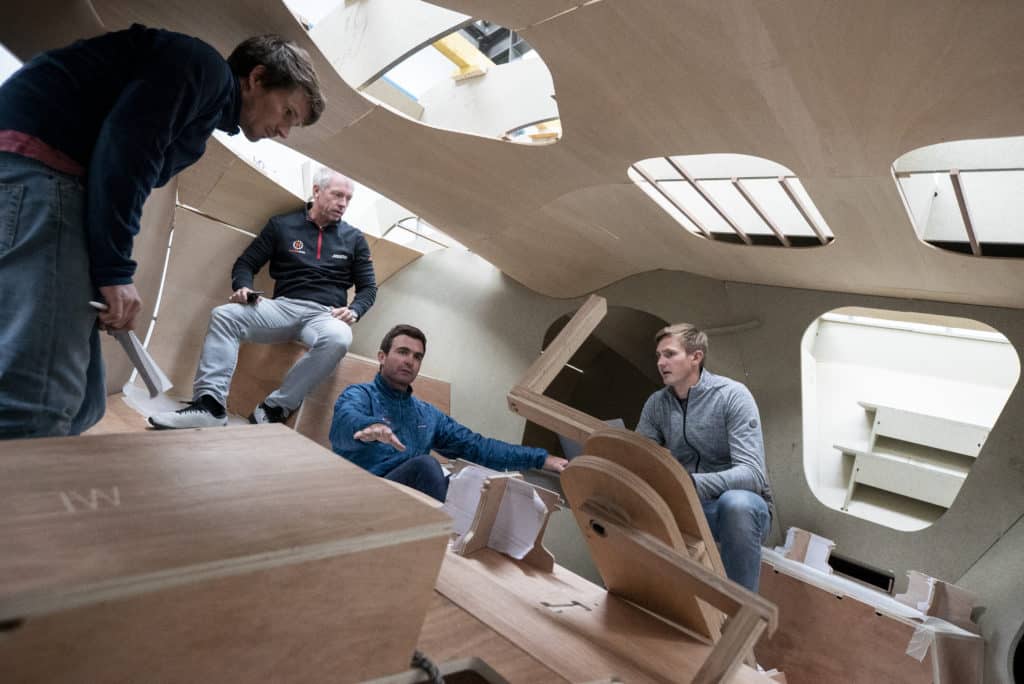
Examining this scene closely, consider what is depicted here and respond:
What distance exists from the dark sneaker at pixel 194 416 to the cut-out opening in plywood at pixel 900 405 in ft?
11.5

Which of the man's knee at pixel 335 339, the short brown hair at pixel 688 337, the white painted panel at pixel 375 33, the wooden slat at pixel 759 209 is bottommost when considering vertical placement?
the man's knee at pixel 335 339

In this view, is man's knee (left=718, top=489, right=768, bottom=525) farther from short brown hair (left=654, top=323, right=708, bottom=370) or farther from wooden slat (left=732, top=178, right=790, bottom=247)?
wooden slat (left=732, top=178, right=790, bottom=247)

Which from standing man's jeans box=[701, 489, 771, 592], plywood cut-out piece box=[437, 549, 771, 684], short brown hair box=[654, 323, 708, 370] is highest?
short brown hair box=[654, 323, 708, 370]

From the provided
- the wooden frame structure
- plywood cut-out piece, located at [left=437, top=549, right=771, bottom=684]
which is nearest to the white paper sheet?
plywood cut-out piece, located at [left=437, top=549, right=771, bottom=684]

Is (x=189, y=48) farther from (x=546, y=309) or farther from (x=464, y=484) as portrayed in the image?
(x=546, y=309)

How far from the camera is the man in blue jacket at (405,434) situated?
240 centimetres

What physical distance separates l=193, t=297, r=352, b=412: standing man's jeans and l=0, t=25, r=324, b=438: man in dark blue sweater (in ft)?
5.97

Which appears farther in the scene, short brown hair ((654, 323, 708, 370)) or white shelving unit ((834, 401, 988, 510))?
white shelving unit ((834, 401, 988, 510))

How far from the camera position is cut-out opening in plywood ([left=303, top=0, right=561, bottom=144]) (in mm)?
2854

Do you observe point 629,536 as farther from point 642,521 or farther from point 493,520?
point 493,520

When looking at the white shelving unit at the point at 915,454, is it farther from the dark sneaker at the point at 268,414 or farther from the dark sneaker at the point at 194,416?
the dark sneaker at the point at 194,416

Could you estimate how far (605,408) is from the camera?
6656mm

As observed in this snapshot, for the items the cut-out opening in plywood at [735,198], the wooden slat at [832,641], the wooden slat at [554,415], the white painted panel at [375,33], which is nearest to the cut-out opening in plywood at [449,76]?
the white painted panel at [375,33]

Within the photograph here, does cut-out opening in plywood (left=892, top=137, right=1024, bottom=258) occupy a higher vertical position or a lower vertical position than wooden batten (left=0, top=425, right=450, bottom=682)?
higher
